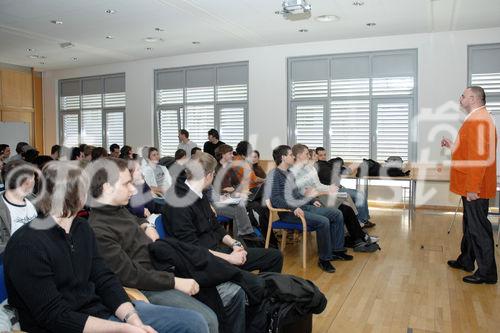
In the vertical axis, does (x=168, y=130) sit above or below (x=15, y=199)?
above

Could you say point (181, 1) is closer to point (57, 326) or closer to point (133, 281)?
point (133, 281)

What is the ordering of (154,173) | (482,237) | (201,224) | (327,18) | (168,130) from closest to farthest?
(201,224) → (482,237) → (154,173) → (327,18) → (168,130)

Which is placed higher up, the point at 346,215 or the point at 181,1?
the point at 181,1

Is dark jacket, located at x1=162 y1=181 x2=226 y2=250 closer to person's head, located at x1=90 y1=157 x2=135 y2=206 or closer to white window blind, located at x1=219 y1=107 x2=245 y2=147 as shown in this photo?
person's head, located at x1=90 y1=157 x2=135 y2=206

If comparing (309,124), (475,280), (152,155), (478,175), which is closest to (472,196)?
(478,175)

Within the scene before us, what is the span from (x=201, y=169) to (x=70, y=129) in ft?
34.9

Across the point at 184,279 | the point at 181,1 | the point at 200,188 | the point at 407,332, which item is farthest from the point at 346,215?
the point at 181,1

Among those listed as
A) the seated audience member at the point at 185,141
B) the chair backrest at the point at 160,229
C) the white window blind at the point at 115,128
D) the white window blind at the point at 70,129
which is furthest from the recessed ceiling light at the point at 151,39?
the chair backrest at the point at 160,229

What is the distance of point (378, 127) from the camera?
886 centimetres

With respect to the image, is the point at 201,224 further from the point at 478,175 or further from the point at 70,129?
the point at 70,129

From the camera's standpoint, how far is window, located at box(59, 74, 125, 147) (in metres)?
11.6

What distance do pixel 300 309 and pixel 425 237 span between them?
13.1ft

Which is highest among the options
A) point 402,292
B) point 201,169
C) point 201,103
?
point 201,103

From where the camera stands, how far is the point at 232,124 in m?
10.1
